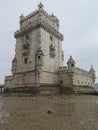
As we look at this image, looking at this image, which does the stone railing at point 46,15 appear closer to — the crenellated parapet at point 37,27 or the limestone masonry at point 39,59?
the limestone masonry at point 39,59

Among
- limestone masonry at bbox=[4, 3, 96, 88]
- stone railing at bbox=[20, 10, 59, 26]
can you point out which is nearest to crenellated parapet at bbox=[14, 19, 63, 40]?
limestone masonry at bbox=[4, 3, 96, 88]

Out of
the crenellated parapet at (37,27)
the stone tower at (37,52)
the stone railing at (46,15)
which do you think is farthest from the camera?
the stone railing at (46,15)

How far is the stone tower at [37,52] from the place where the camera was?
3681 centimetres

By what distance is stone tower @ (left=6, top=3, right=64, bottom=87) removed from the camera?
3681cm

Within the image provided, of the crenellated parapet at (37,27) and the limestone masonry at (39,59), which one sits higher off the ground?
the crenellated parapet at (37,27)

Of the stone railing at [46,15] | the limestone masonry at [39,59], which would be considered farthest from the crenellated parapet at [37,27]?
the stone railing at [46,15]

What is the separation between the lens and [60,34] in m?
45.8

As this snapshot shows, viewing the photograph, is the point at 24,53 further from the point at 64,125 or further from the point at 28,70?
the point at 64,125

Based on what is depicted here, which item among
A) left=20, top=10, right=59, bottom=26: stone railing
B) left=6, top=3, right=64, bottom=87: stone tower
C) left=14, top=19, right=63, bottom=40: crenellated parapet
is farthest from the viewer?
left=20, top=10, right=59, bottom=26: stone railing

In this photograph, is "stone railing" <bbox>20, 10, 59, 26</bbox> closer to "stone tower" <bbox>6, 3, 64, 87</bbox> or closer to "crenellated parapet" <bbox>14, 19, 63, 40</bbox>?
"stone tower" <bbox>6, 3, 64, 87</bbox>

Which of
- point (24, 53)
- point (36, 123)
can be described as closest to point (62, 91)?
point (24, 53)

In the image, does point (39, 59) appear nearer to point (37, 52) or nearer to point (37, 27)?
point (37, 52)

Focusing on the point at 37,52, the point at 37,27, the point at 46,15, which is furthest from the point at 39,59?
the point at 46,15

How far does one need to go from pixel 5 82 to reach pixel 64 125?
37.3 metres
